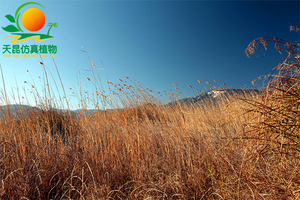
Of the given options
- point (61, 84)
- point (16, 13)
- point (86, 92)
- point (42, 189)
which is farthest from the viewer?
point (16, 13)

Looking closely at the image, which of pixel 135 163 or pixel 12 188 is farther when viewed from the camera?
pixel 135 163

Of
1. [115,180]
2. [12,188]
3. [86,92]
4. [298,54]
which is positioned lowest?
[115,180]

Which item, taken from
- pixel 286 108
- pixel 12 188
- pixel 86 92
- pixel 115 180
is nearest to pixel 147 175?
pixel 115 180

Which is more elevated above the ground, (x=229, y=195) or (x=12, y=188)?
(x=12, y=188)

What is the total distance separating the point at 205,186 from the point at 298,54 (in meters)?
1.24

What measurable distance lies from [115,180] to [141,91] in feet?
6.14

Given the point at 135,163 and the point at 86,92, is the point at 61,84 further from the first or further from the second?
the point at 135,163

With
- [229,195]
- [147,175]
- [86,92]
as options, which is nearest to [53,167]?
[147,175]

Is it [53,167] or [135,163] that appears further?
[135,163]

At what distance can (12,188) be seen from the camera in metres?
1.02

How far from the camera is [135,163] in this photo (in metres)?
1.42

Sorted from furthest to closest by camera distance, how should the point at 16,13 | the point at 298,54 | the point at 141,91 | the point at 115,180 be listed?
the point at 16,13 → the point at 141,91 → the point at 115,180 → the point at 298,54

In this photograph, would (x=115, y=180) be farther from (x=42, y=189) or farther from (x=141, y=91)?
(x=141, y=91)

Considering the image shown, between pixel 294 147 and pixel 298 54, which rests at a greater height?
pixel 298 54
